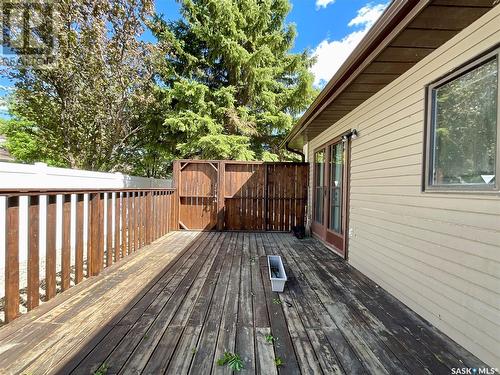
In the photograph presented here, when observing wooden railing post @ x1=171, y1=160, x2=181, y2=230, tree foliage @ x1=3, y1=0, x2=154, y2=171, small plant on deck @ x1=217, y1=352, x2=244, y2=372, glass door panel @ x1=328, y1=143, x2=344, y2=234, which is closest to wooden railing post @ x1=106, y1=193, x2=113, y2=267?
small plant on deck @ x1=217, y1=352, x2=244, y2=372

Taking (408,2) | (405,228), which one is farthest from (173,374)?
(408,2)

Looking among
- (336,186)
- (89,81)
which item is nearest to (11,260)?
(336,186)

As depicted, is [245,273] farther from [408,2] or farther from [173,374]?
[408,2]

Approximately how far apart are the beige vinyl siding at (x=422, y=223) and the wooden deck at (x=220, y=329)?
0.59 ft

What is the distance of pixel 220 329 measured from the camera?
6.48ft

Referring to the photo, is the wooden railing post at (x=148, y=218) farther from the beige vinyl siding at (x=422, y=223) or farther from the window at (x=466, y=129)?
the window at (x=466, y=129)

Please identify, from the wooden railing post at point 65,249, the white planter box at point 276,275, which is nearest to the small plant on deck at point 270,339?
the white planter box at point 276,275

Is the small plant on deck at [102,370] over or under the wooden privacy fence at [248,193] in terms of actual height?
under

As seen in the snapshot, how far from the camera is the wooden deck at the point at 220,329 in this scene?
1.60 metres

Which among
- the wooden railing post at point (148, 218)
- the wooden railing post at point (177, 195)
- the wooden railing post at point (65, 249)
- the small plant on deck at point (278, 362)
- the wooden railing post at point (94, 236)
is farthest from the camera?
the wooden railing post at point (177, 195)

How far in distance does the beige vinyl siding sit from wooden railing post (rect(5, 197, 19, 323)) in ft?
10.5

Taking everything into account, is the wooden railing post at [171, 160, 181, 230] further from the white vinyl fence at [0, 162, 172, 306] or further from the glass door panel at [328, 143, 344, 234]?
the glass door panel at [328, 143, 344, 234]

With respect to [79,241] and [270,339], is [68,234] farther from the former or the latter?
[270,339]

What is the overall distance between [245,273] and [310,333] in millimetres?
1419
